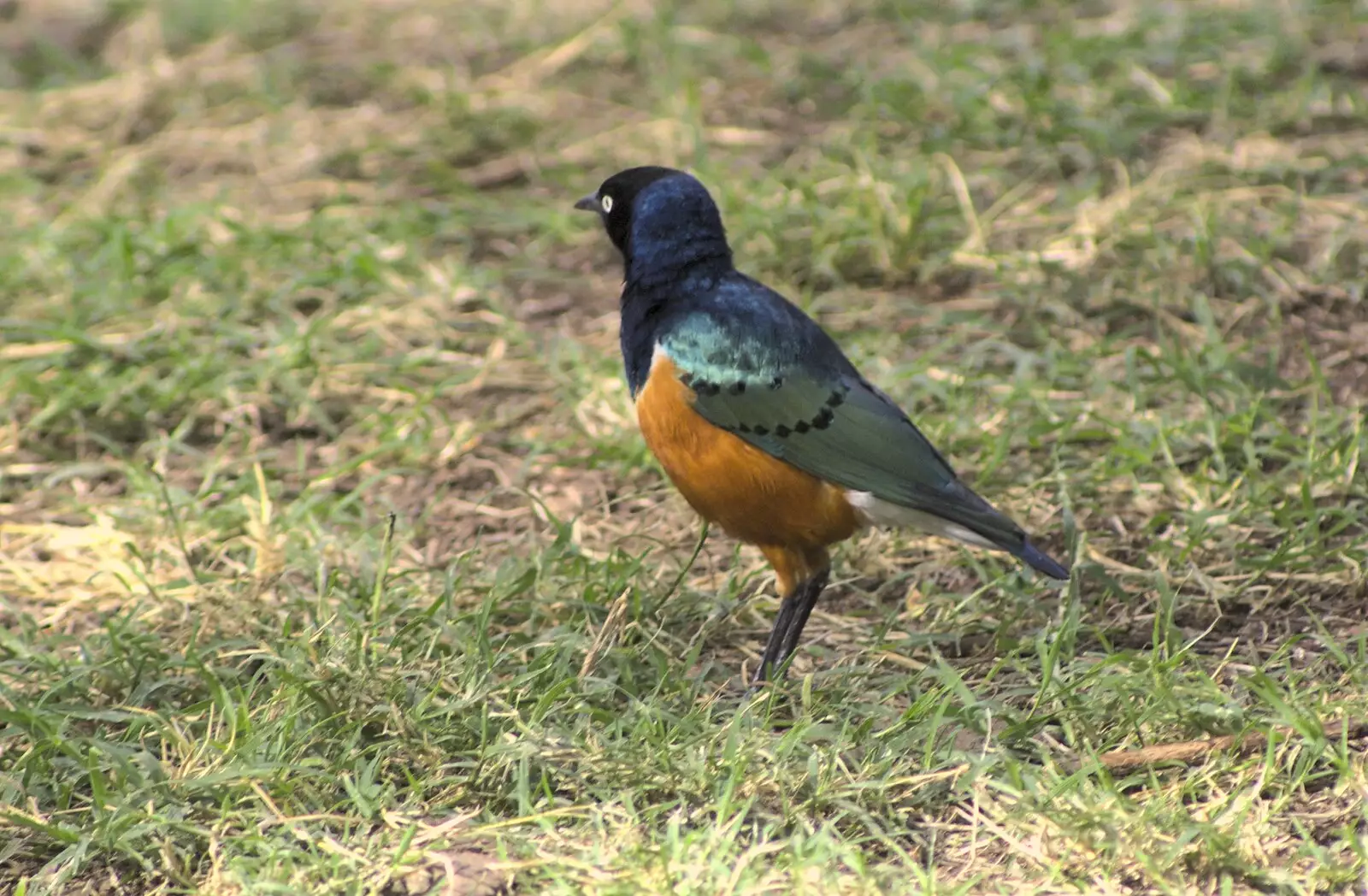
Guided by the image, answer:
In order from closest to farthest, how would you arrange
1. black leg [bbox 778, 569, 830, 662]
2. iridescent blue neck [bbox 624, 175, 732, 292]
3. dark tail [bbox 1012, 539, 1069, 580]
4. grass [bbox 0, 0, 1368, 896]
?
grass [bbox 0, 0, 1368, 896]
dark tail [bbox 1012, 539, 1069, 580]
black leg [bbox 778, 569, 830, 662]
iridescent blue neck [bbox 624, 175, 732, 292]

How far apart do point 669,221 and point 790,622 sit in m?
1.10

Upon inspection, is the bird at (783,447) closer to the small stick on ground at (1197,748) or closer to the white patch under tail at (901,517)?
the white patch under tail at (901,517)

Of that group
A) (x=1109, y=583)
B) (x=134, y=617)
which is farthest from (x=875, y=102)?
(x=134, y=617)

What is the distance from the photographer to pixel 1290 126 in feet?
20.8

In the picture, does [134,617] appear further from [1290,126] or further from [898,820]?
[1290,126]

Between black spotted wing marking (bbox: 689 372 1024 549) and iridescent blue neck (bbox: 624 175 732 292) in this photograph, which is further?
iridescent blue neck (bbox: 624 175 732 292)

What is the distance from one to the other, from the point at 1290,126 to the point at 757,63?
2366mm

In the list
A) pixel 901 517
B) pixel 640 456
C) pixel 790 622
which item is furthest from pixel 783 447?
pixel 640 456

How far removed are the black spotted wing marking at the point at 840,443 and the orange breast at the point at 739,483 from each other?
0.10ft

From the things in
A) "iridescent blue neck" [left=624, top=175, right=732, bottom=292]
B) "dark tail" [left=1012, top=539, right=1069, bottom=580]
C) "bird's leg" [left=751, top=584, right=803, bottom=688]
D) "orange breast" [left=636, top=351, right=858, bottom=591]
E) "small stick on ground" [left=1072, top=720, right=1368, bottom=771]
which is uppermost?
"iridescent blue neck" [left=624, top=175, right=732, bottom=292]

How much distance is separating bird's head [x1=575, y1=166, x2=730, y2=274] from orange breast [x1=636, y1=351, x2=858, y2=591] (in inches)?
16.1

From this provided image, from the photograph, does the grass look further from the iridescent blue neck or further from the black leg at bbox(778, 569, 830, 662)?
the iridescent blue neck

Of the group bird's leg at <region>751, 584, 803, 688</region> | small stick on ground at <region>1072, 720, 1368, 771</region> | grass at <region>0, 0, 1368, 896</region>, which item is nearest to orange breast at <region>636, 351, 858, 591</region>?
bird's leg at <region>751, 584, 803, 688</region>

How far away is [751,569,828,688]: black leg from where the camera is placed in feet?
12.8
